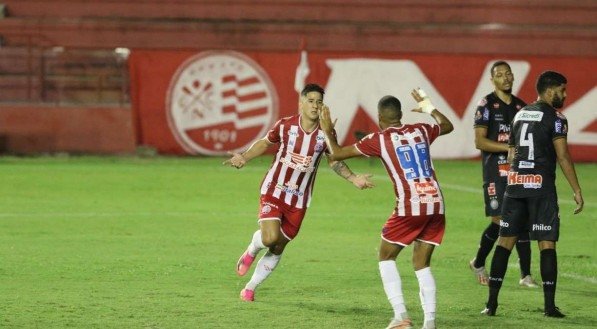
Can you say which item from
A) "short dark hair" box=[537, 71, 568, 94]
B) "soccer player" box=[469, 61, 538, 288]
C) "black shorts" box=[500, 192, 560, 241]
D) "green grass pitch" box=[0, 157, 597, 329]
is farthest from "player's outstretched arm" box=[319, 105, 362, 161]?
"soccer player" box=[469, 61, 538, 288]

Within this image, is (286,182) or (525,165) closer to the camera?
(525,165)

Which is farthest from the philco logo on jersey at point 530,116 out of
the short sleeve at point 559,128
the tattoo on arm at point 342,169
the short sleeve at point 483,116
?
the short sleeve at point 483,116

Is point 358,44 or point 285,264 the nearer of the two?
point 285,264

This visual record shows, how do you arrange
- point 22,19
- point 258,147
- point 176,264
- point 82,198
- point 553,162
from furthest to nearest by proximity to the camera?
point 22,19 < point 82,198 < point 176,264 < point 258,147 < point 553,162

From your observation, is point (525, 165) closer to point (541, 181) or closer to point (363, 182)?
point (541, 181)

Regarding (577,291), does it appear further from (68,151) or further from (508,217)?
(68,151)

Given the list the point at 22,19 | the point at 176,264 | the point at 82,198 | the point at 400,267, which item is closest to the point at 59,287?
the point at 176,264

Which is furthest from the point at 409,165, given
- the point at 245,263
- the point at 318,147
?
the point at 245,263

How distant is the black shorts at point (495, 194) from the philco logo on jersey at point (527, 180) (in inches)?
77.7

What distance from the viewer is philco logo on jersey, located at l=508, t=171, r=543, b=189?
10.4m

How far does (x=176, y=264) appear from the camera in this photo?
1321 centimetres

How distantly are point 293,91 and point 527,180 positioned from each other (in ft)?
56.8

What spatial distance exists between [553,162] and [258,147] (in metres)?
2.63

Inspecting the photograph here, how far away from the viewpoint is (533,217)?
34.1 ft
